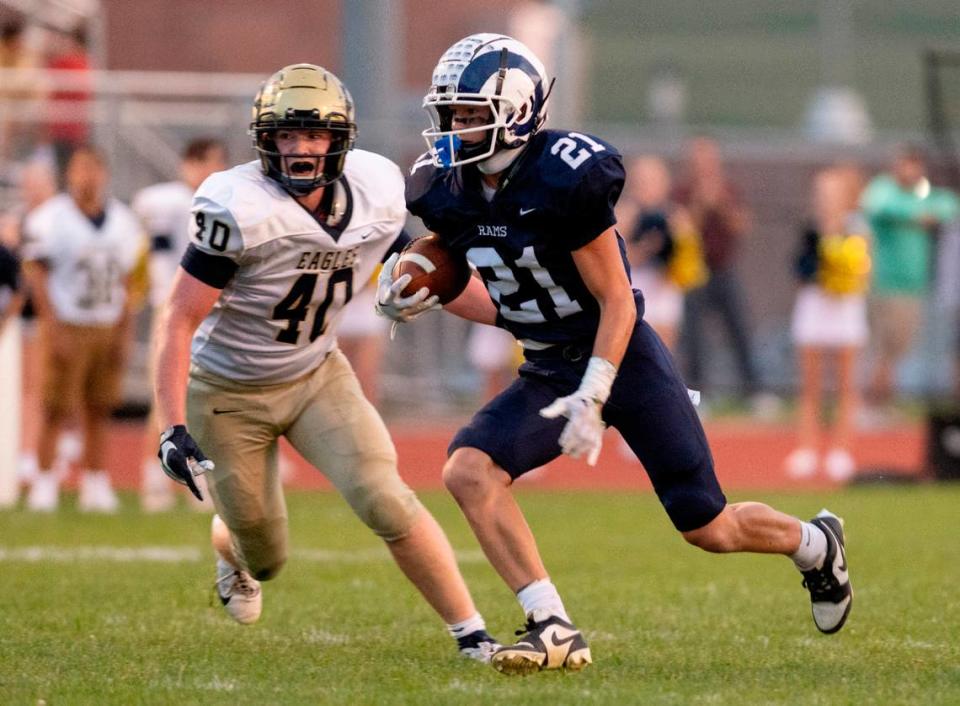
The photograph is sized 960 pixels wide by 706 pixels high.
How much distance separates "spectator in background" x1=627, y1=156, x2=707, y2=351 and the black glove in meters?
6.72

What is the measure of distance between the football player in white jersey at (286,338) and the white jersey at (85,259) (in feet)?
13.9

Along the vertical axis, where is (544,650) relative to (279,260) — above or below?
below

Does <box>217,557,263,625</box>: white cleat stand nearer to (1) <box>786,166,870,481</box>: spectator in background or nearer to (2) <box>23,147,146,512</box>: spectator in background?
(2) <box>23,147,146,512</box>: spectator in background

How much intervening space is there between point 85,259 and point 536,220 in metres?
5.04

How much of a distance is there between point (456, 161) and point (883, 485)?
6.41 metres

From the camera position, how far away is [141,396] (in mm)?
12117

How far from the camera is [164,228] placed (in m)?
8.91

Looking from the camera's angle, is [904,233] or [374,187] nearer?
[374,187]

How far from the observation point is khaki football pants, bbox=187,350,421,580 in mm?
4758

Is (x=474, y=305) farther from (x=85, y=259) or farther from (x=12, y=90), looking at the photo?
(x=12, y=90)

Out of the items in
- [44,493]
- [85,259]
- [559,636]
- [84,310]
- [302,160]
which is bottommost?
[44,493]

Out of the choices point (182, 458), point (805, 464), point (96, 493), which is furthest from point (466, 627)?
point (805, 464)

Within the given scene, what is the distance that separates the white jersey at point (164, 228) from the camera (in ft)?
29.1

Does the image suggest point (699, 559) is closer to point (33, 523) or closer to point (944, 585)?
point (944, 585)
